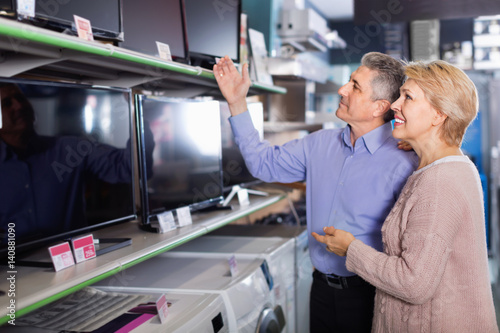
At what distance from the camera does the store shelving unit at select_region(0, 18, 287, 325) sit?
1.27 m

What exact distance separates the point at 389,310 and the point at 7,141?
52.3 inches

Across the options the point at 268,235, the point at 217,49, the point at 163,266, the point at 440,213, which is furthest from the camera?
the point at 268,235

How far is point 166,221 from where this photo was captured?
206 centimetres

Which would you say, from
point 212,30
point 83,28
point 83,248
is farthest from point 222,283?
point 212,30

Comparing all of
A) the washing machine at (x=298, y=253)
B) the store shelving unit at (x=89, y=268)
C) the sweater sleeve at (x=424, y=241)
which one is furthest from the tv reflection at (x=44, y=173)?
the washing machine at (x=298, y=253)

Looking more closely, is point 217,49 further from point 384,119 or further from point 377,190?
point 377,190

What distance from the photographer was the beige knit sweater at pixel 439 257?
4.89 ft

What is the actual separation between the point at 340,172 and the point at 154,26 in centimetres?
104

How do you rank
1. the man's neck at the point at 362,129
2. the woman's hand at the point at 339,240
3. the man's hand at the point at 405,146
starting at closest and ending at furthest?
the woman's hand at the point at 339,240
the man's hand at the point at 405,146
the man's neck at the point at 362,129

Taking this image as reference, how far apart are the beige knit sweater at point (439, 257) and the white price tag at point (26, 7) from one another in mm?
1206

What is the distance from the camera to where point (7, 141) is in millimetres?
1371

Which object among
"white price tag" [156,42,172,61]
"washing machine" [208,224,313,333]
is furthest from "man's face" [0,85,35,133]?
"washing machine" [208,224,313,333]

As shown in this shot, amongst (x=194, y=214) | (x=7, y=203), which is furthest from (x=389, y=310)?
(x=7, y=203)

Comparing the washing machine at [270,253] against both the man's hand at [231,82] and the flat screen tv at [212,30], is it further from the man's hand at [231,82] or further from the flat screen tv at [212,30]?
the flat screen tv at [212,30]
